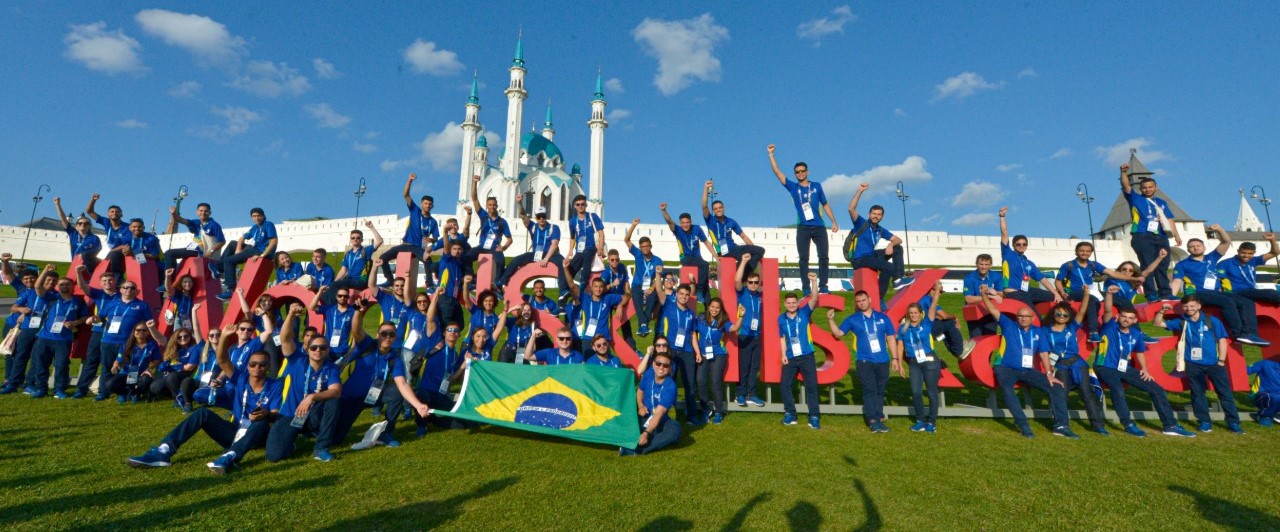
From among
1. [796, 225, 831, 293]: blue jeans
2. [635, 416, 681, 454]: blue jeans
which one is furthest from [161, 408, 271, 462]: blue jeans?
[796, 225, 831, 293]: blue jeans

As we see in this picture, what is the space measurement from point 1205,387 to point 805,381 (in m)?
6.09

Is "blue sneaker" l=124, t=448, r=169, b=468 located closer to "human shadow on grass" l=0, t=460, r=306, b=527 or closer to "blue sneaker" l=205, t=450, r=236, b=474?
"blue sneaker" l=205, t=450, r=236, b=474

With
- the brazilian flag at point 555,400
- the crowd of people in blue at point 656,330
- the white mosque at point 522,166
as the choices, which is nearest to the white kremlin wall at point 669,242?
the white mosque at point 522,166

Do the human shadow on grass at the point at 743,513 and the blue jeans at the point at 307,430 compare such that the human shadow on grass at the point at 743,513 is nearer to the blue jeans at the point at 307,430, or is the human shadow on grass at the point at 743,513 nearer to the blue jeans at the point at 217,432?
the blue jeans at the point at 307,430

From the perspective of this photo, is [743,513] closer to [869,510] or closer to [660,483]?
[660,483]

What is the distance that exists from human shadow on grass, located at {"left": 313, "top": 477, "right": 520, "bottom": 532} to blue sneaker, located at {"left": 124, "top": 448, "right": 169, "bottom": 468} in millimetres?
2671

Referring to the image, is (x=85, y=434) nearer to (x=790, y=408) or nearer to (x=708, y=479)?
(x=708, y=479)

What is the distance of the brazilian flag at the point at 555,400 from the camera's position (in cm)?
690

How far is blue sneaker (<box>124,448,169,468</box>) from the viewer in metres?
5.43

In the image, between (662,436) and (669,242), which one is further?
(669,242)

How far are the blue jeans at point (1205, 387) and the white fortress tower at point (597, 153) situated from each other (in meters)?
69.9

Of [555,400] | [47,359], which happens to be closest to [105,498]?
[555,400]

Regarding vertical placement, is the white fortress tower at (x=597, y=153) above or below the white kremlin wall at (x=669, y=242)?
above

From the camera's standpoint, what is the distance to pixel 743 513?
4836mm
